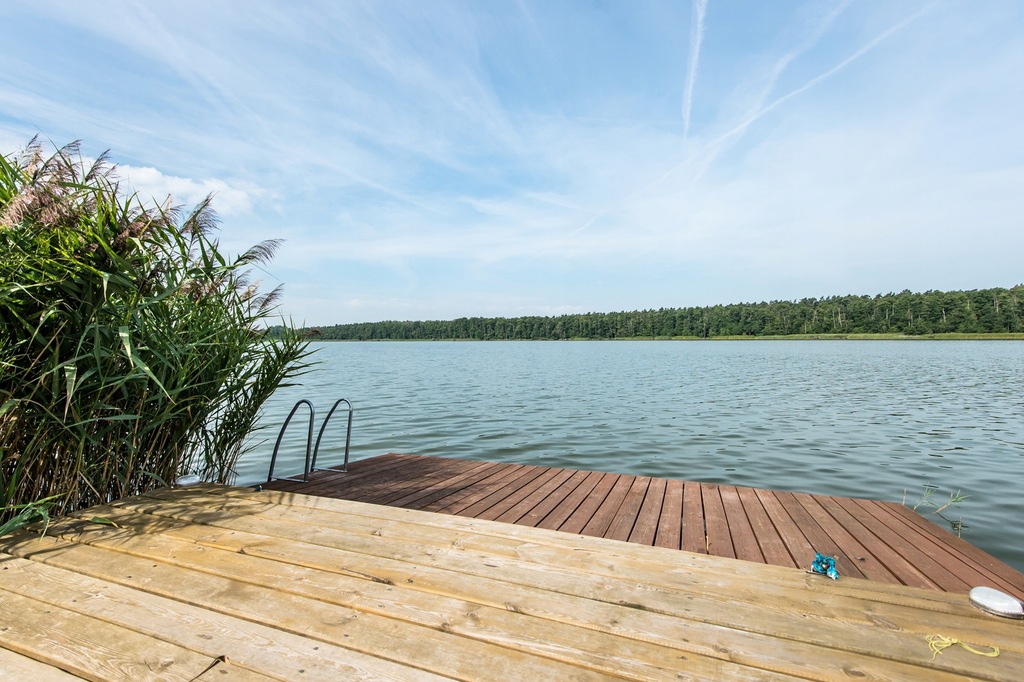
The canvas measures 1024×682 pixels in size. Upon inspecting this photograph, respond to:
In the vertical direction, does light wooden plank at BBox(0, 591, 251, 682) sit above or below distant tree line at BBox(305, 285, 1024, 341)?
below

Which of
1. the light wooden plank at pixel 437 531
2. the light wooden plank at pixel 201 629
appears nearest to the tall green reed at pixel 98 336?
the light wooden plank at pixel 437 531

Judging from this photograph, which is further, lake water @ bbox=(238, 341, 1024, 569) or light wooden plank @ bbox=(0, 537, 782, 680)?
lake water @ bbox=(238, 341, 1024, 569)

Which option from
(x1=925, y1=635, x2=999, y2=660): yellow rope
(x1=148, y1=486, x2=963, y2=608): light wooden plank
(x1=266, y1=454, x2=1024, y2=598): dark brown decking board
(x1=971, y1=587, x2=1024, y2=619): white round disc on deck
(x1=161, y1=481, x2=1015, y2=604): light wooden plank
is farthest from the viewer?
(x1=266, y1=454, x2=1024, y2=598): dark brown decking board

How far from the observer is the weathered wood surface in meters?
1.46

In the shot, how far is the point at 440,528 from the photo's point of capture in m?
2.58

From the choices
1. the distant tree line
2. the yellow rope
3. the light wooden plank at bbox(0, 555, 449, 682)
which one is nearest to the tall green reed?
the light wooden plank at bbox(0, 555, 449, 682)

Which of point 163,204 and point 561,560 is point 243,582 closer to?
point 561,560

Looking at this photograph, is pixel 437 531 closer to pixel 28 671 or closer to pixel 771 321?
pixel 28 671

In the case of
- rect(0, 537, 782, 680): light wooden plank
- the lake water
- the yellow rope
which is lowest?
the lake water

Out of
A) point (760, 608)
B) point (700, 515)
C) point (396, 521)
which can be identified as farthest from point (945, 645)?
point (700, 515)

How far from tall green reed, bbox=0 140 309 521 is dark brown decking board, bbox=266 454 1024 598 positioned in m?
1.51

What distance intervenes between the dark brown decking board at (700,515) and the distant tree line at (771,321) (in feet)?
211

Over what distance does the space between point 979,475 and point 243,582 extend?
9216 millimetres

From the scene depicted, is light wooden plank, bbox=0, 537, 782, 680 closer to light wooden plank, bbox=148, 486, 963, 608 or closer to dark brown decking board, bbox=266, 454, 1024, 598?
light wooden plank, bbox=148, 486, 963, 608
